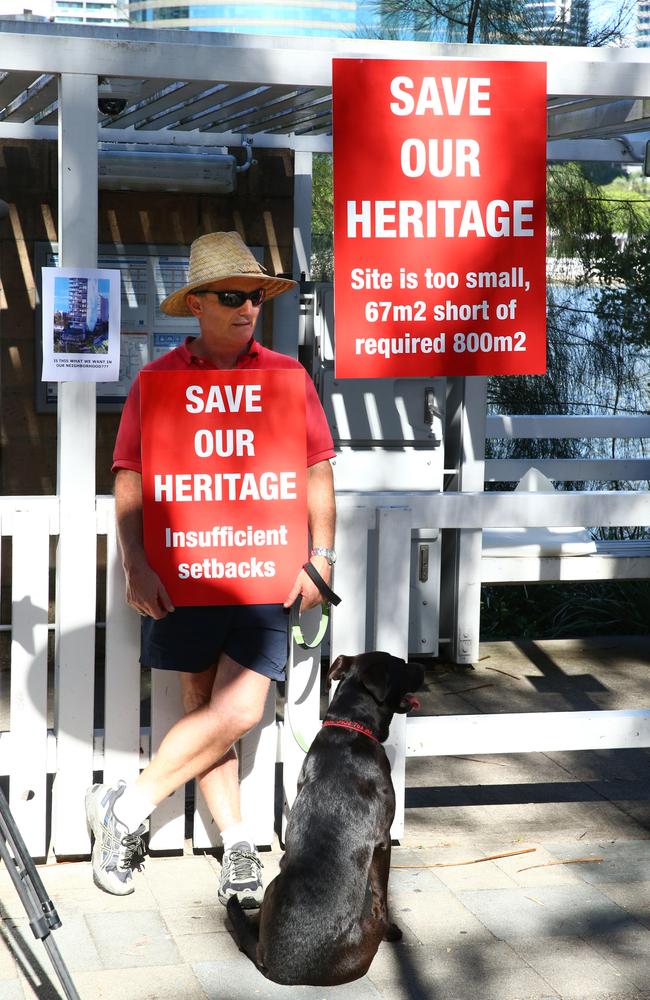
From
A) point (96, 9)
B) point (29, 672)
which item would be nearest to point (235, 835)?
point (29, 672)

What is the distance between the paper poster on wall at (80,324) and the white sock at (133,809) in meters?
1.37

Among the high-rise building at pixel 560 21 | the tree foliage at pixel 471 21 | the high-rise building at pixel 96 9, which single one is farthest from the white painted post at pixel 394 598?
the high-rise building at pixel 560 21

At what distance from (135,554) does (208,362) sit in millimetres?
673

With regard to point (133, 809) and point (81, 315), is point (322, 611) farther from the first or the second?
point (81, 315)

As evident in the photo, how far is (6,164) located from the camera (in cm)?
699

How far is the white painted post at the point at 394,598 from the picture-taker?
14.7 ft

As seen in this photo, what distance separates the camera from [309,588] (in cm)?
418

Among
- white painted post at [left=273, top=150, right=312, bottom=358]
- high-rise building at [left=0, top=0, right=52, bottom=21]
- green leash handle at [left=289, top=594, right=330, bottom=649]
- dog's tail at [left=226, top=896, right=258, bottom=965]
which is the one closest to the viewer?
dog's tail at [left=226, top=896, right=258, bottom=965]

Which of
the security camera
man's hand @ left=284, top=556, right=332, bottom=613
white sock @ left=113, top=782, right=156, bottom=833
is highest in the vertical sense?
the security camera

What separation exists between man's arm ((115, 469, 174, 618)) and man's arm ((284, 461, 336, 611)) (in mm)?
Result: 428

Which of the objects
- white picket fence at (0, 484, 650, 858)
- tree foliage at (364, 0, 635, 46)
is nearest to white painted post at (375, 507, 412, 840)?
white picket fence at (0, 484, 650, 858)

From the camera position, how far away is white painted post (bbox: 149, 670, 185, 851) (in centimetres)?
437

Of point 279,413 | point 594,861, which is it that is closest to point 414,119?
point 279,413

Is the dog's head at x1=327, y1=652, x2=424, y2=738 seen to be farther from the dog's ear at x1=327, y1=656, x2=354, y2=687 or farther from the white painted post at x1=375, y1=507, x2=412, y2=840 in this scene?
the white painted post at x1=375, y1=507, x2=412, y2=840
